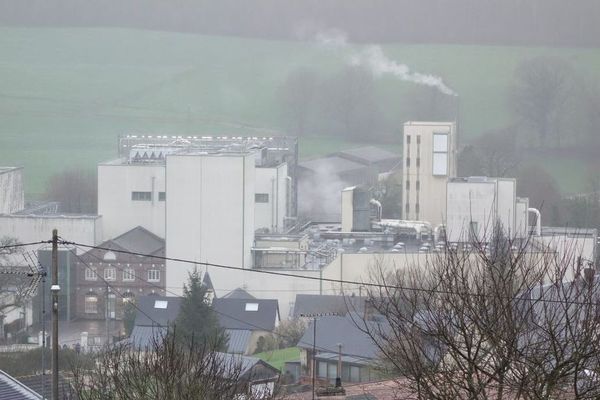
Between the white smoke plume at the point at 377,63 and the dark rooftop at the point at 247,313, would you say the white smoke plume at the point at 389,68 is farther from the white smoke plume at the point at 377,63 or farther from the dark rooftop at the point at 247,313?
the dark rooftop at the point at 247,313

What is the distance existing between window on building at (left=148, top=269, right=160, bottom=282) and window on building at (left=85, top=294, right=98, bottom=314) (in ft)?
2.13

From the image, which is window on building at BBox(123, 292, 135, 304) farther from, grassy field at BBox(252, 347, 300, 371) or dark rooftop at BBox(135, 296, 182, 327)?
→ grassy field at BBox(252, 347, 300, 371)

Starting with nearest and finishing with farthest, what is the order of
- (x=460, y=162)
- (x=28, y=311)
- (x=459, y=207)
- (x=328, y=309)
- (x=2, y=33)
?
(x=328, y=309), (x=28, y=311), (x=459, y=207), (x=460, y=162), (x=2, y=33)

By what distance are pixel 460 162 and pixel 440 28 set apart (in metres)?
5.38

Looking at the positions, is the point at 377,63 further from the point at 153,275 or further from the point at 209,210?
the point at 209,210

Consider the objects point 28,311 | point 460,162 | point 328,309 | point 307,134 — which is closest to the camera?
point 328,309

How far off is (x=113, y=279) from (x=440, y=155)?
4.30 metres

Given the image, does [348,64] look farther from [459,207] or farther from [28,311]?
[28,311]

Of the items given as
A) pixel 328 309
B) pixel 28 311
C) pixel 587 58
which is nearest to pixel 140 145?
pixel 28 311

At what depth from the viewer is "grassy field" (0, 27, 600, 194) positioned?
2305cm

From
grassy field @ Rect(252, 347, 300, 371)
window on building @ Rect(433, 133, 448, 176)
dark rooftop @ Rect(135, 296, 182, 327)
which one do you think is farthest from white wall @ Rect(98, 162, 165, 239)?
grassy field @ Rect(252, 347, 300, 371)

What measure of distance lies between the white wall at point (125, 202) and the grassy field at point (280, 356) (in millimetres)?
4716

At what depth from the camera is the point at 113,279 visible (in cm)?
1422

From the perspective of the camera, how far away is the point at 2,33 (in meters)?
25.2
